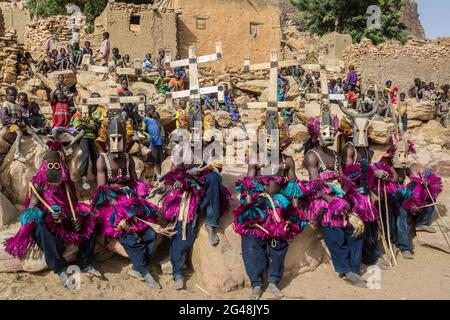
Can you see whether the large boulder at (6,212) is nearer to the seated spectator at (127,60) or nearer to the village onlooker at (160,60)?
the village onlooker at (160,60)

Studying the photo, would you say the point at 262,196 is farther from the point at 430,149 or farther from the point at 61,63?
the point at 61,63

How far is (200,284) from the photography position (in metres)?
5.78

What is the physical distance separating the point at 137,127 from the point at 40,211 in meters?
3.70

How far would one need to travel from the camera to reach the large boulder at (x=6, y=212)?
6.49 metres

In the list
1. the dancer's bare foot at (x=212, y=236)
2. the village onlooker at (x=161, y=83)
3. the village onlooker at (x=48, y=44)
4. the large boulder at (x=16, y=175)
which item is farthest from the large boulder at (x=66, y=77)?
the dancer's bare foot at (x=212, y=236)

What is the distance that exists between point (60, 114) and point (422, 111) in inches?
480

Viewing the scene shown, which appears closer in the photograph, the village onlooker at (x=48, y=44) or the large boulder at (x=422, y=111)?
the large boulder at (x=422, y=111)

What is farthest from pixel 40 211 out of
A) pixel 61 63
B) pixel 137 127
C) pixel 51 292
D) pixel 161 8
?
pixel 161 8

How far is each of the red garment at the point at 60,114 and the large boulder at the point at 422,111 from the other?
1181 centimetres

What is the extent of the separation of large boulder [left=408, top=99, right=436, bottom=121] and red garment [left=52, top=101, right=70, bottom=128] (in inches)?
465

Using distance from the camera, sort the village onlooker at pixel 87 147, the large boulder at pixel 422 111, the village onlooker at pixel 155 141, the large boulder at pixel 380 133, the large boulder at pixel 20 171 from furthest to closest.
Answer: the large boulder at pixel 422 111 → the large boulder at pixel 380 133 → the village onlooker at pixel 155 141 → the village onlooker at pixel 87 147 → the large boulder at pixel 20 171

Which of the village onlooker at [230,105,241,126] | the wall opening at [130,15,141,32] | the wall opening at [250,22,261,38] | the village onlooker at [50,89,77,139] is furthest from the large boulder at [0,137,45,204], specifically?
the wall opening at [250,22,261,38]

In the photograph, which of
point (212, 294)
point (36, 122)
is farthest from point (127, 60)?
point (212, 294)

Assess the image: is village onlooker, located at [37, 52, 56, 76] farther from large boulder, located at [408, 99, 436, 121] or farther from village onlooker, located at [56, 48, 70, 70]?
large boulder, located at [408, 99, 436, 121]
